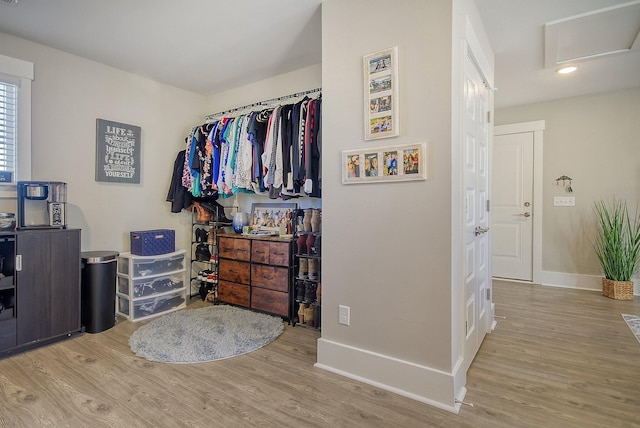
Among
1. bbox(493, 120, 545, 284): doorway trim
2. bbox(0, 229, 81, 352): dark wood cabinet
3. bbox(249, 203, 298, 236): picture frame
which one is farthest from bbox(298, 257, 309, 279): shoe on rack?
bbox(493, 120, 545, 284): doorway trim

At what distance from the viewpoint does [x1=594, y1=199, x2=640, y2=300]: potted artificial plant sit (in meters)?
3.54

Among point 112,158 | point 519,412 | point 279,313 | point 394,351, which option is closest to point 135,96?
point 112,158

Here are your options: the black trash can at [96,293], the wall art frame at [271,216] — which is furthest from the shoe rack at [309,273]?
the black trash can at [96,293]

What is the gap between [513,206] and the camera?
4.46m

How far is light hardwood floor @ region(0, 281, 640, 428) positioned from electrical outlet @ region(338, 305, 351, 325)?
1.09 ft

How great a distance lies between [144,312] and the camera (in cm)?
303

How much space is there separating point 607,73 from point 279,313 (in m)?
4.07

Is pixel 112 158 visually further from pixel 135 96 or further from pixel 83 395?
pixel 83 395

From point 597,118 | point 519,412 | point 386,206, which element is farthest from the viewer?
point 597,118

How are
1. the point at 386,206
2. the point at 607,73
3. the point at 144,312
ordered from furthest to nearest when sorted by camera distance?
the point at 607,73 → the point at 144,312 → the point at 386,206

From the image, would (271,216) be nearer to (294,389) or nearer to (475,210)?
(294,389)

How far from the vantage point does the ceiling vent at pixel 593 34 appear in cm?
223

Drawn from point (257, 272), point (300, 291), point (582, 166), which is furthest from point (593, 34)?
point (257, 272)

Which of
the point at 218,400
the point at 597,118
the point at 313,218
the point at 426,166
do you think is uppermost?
the point at 597,118
